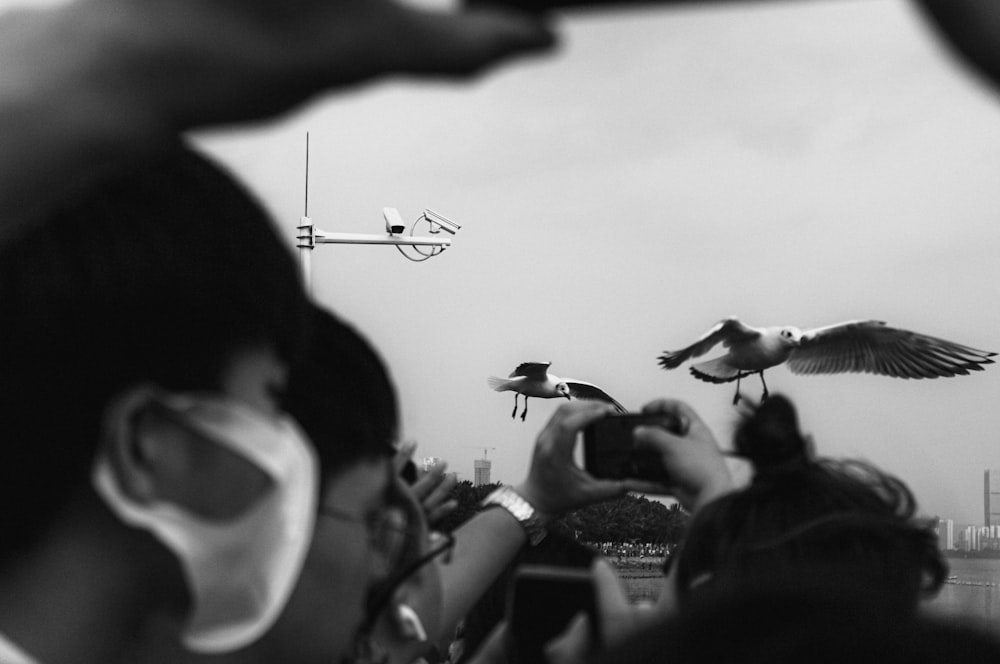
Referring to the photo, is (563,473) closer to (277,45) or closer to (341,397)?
(341,397)

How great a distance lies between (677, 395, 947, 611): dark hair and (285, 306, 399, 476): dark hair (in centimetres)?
68

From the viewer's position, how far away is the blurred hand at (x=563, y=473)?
112 inches

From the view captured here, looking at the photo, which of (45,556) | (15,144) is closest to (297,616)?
(45,556)

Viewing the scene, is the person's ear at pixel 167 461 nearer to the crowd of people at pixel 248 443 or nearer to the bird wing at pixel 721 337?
the crowd of people at pixel 248 443

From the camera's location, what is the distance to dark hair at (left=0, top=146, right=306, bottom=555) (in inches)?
61.4

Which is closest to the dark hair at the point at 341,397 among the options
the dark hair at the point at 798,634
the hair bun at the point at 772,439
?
the hair bun at the point at 772,439

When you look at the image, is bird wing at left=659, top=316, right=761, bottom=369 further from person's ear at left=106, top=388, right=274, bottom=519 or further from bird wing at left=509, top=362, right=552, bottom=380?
person's ear at left=106, top=388, right=274, bottom=519

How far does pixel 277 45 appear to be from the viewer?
957 mm

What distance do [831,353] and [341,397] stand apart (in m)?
8.96

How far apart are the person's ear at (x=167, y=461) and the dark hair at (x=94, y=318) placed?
4 cm

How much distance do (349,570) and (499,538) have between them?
3.23ft

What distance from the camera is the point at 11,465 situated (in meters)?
1.59

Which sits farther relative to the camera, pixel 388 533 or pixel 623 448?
pixel 623 448

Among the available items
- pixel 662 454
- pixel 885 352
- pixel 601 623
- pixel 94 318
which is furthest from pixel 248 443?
pixel 885 352
